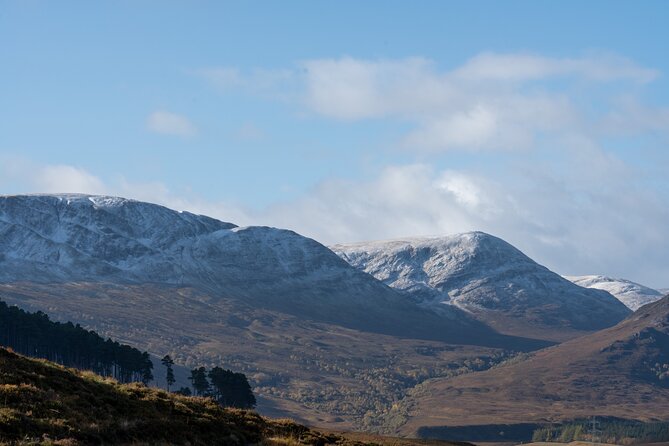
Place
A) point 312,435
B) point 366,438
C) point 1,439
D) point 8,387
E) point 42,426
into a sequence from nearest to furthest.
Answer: point 1,439 → point 42,426 → point 8,387 → point 312,435 → point 366,438

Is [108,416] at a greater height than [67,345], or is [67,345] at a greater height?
[67,345]

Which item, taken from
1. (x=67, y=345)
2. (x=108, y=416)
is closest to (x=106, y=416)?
(x=108, y=416)

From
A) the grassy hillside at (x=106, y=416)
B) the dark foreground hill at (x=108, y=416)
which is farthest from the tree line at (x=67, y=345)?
the grassy hillside at (x=106, y=416)

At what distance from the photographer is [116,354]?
156250 millimetres

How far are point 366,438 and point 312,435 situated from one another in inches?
294

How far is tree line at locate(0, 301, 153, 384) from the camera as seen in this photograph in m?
157

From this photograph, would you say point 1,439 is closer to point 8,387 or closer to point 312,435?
point 8,387

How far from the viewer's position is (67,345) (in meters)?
162

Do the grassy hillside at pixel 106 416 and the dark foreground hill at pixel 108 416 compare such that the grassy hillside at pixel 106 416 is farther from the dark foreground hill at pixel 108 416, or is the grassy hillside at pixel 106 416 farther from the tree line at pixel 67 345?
the tree line at pixel 67 345

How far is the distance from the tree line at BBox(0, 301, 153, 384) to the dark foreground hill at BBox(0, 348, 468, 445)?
10987 centimetres

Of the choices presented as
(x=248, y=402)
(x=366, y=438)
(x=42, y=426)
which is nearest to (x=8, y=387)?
(x=42, y=426)

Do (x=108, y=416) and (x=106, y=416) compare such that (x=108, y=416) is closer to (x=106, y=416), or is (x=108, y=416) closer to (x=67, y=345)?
(x=106, y=416)

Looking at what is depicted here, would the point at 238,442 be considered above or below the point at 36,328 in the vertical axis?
below

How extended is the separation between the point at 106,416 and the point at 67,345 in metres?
127
